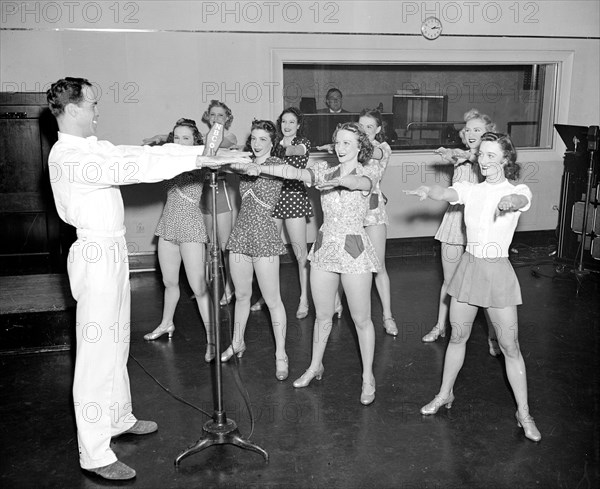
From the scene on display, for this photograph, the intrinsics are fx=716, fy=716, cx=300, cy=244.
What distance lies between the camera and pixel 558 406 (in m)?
4.13

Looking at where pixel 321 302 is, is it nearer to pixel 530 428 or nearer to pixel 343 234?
pixel 343 234

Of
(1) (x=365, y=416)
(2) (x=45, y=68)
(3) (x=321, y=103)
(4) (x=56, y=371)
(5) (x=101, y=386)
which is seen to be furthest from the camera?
(3) (x=321, y=103)

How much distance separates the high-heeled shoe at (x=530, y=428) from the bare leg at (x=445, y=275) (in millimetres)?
1104

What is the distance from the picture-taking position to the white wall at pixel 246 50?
6750mm

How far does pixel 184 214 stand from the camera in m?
4.72

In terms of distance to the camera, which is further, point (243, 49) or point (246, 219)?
point (243, 49)

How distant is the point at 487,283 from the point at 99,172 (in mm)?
1974

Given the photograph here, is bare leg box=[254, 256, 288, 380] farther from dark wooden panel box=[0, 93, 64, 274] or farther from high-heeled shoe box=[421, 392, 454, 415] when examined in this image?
dark wooden panel box=[0, 93, 64, 274]

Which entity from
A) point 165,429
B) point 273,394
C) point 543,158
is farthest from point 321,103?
point 165,429

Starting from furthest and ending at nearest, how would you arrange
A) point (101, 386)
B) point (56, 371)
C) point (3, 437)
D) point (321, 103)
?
point (321, 103)
point (56, 371)
point (3, 437)
point (101, 386)

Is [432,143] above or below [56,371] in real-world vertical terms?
above

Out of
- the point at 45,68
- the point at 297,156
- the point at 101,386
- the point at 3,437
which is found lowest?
the point at 3,437

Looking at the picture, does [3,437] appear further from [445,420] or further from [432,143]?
[432,143]

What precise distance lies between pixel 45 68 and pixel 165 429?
425 cm
